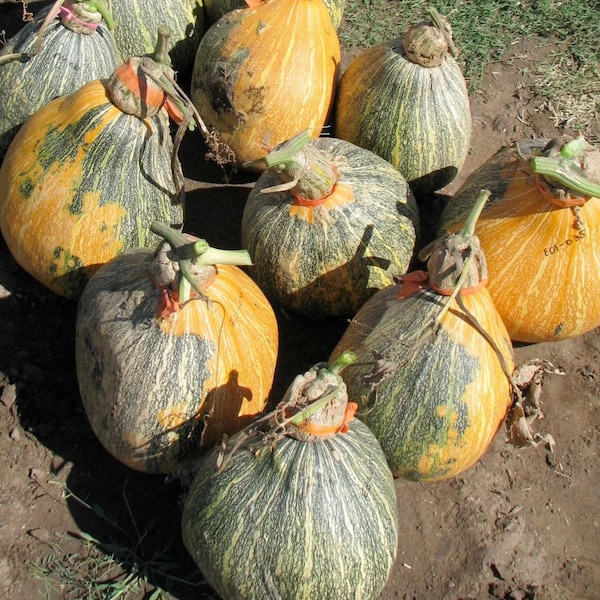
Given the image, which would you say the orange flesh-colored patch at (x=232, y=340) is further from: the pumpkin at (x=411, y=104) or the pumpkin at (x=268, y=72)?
the pumpkin at (x=411, y=104)

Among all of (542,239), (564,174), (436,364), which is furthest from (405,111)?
(436,364)

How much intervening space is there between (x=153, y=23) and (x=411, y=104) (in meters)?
1.93

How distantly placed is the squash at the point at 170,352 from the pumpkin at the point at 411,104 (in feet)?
4.86

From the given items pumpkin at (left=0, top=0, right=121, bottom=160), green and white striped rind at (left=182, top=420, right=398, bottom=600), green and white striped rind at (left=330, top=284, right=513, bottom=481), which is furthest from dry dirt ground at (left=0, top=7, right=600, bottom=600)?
pumpkin at (left=0, top=0, right=121, bottom=160)

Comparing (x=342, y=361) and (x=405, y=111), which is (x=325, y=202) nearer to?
(x=405, y=111)

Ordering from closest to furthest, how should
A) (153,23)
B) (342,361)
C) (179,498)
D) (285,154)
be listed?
1. (342,361)
2. (285,154)
3. (179,498)
4. (153,23)

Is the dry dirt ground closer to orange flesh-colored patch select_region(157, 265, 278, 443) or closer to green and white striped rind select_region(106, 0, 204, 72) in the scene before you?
orange flesh-colored patch select_region(157, 265, 278, 443)

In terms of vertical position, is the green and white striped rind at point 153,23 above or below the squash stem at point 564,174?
above

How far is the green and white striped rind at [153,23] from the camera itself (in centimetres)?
539

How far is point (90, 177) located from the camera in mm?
4129

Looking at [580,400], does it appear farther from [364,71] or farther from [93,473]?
[93,473]

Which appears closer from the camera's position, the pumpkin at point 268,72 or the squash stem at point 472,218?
the squash stem at point 472,218

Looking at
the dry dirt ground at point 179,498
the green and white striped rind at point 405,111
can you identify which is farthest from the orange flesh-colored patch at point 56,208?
the green and white striped rind at point 405,111

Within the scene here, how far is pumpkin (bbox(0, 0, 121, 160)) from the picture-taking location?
4.72 meters
